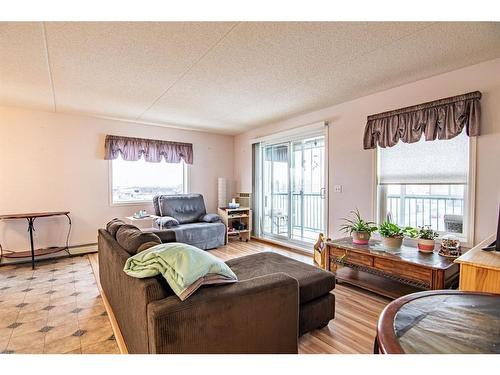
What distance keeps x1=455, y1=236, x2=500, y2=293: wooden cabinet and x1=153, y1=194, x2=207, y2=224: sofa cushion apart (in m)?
4.09

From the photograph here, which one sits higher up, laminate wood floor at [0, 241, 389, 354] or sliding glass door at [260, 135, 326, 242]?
sliding glass door at [260, 135, 326, 242]

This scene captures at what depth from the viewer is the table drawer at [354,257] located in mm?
2649

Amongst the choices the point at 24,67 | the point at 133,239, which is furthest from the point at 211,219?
the point at 24,67

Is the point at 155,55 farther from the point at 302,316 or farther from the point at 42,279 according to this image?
the point at 42,279

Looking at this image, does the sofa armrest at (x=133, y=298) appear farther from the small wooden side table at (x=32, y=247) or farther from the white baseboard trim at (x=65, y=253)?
the white baseboard trim at (x=65, y=253)

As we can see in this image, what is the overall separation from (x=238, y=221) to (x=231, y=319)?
4.20 m

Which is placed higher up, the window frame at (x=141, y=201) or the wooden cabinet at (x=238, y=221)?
the window frame at (x=141, y=201)

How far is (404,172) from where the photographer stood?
10.1 ft

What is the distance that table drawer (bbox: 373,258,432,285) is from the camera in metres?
2.21

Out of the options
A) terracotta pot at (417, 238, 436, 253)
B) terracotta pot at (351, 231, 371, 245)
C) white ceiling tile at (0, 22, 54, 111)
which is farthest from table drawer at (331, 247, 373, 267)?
white ceiling tile at (0, 22, 54, 111)

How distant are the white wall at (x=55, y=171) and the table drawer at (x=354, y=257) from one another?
3589 millimetres

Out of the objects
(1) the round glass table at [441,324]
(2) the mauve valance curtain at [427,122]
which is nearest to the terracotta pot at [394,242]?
(2) the mauve valance curtain at [427,122]

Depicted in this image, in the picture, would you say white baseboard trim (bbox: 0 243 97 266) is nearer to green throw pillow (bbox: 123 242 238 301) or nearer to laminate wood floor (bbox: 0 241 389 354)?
laminate wood floor (bbox: 0 241 389 354)
